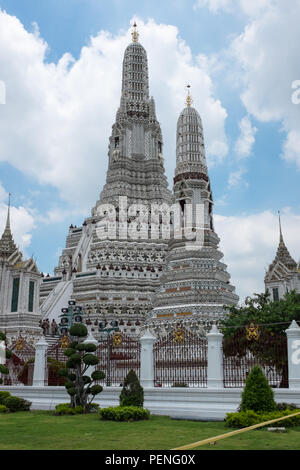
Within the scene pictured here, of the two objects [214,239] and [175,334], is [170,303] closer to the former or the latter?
[214,239]

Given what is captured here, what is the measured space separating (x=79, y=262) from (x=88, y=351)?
43.4m

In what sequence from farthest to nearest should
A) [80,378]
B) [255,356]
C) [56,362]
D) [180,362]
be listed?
[56,362] → [180,362] → [80,378] → [255,356]

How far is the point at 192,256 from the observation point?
Result: 45750mm

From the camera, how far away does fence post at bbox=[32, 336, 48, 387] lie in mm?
20781

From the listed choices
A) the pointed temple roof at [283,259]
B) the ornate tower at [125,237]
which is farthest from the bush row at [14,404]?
the pointed temple roof at [283,259]

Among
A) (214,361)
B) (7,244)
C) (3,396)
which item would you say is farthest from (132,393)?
(7,244)

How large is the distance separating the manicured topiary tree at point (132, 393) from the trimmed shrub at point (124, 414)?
1.61 feet

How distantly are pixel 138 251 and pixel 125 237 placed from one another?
2.35m

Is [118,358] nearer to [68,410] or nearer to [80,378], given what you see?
[80,378]

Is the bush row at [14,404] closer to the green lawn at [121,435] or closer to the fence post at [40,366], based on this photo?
the fence post at [40,366]

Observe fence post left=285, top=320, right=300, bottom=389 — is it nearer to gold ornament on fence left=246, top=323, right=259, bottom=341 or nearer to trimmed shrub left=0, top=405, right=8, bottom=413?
gold ornament on fence left=246, top=323, right=259, bottom=341

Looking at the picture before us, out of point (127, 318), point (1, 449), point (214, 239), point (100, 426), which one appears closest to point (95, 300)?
point (127, 318)

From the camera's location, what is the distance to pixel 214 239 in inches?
A: 1884

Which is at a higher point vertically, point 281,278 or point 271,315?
point 281,278
